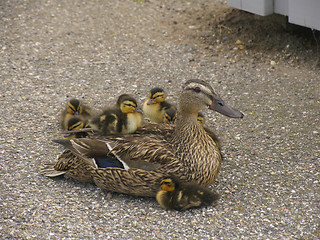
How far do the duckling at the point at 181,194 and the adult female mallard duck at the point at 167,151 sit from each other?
0.31 ft

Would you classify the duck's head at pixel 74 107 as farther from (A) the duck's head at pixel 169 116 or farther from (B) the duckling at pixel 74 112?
(A) the duck's head at pixel 169 116

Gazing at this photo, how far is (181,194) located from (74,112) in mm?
1798

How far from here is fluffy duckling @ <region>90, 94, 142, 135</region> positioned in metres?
4.68

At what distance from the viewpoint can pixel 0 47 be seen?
750cm

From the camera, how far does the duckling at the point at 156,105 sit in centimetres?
549

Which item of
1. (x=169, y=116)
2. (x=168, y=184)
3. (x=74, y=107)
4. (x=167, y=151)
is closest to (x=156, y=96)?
(x=169, y=116)

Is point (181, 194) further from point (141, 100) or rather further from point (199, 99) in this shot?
point (141, 100)

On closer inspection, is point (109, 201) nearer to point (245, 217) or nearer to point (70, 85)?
point (245, 217)

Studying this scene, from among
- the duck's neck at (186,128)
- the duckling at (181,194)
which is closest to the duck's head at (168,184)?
the duckling at (181,194)

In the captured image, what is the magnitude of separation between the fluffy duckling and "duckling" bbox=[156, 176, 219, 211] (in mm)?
678

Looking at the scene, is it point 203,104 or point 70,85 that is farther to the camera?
point 70,85

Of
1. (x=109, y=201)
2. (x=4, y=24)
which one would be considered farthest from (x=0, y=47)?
(x=109, y=201)

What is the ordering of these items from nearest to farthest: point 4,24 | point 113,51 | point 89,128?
point 89,128, point 113,51, point 4,24

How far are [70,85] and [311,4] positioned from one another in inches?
127
